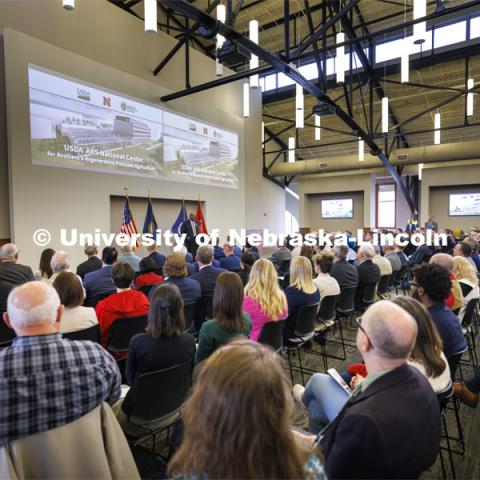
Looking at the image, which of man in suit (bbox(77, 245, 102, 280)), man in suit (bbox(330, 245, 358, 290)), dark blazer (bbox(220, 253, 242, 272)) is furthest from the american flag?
man in suit (bbox(330, 245, 358, 290))

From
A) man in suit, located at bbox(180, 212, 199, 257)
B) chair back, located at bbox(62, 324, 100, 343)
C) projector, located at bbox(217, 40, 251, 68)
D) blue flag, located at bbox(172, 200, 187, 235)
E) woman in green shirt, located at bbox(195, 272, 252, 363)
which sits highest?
projector, located at bbox(217, 40, 251, 68)

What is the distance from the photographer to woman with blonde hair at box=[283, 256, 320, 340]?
3070mm

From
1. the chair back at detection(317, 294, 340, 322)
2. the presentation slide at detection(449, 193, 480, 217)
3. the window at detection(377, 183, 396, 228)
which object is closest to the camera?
the chair back at detection(317, 294, 340, 322)

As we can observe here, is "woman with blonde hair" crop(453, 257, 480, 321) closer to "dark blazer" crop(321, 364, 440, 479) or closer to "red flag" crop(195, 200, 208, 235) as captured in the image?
"dark blazer" crop(321, 364, 440, 479)

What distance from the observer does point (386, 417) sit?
41.4 inches

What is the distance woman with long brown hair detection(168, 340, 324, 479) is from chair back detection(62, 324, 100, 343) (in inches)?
68.8

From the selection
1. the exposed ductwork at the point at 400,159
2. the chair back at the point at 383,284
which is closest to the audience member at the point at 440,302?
the chair back at the point at 383,284

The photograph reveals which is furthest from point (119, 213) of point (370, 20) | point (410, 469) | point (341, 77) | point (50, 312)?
point (370, 20)

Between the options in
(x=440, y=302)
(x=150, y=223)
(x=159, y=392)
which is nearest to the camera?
(x=159, y=392)

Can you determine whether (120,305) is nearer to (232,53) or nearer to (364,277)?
(364,277)

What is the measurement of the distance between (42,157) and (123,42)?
3.30 meters

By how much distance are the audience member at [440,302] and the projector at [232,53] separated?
4.34 m

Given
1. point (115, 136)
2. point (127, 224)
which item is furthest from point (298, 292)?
point (115, 136)

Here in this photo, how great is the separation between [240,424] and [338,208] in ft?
54.1
